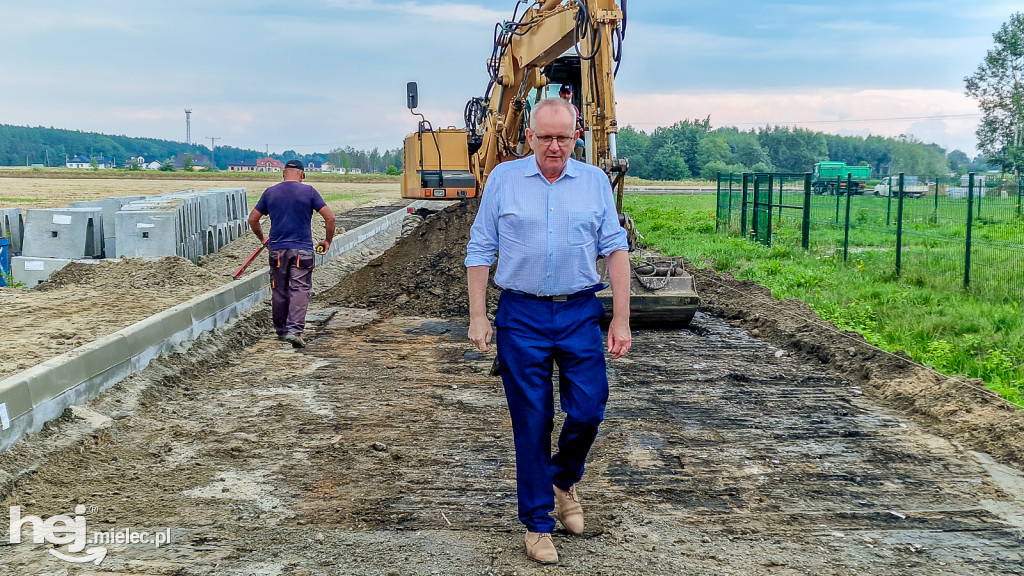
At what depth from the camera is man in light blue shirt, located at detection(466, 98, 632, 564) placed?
420 centimetres

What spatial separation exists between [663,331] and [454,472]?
18.7 feet

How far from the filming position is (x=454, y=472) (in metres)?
5.39

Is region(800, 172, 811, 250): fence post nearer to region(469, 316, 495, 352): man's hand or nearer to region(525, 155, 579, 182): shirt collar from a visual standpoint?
region(525, 155, 579, 182): shirt collar

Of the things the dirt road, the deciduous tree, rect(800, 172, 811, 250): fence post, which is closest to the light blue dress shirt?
the dirt road

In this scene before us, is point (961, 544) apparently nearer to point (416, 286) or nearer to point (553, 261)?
point (553, 261)

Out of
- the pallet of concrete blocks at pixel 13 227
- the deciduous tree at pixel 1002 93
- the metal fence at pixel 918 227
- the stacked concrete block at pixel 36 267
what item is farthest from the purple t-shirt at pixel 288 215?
the deciduous tree at pixel 1002 93

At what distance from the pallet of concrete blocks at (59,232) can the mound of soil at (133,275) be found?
0.45m

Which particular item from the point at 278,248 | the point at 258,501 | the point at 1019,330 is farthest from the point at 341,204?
the point at 258,501

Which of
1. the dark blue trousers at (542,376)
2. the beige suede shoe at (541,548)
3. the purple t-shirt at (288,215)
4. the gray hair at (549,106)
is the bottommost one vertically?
the beige suede shoe at (541,548)

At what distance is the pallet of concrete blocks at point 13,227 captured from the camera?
14.0 m

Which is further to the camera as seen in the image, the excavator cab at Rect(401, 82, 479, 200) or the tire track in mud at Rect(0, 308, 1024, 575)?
the excavator cab at Rect(401, 82, 479, 200)

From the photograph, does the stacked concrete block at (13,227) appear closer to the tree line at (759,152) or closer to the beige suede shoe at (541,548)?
the beige suede shoe at (541,548)

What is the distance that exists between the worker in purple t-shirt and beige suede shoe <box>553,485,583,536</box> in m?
5.64

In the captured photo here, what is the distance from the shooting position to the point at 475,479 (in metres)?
5.27
